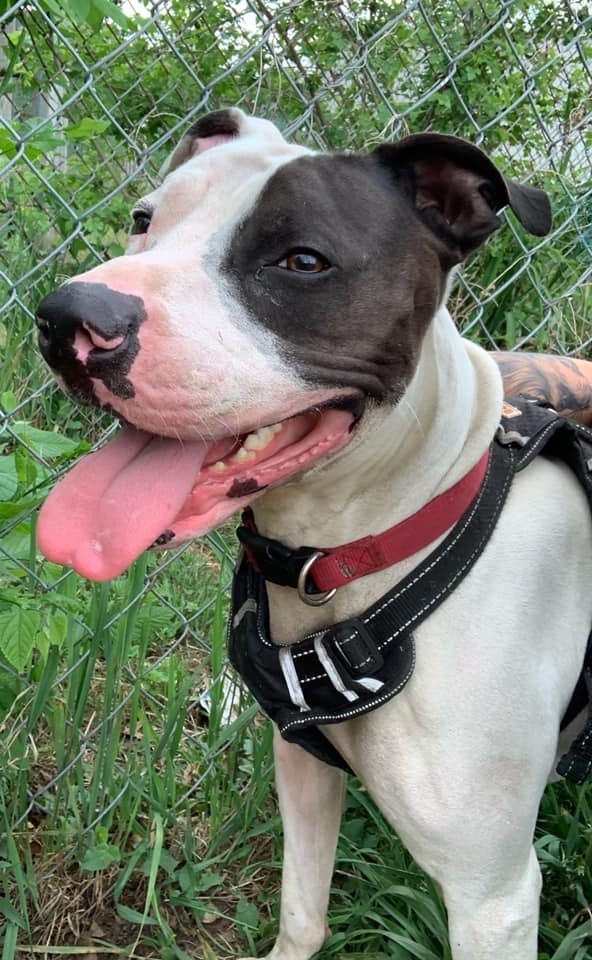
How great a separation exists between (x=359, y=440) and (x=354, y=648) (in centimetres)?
33

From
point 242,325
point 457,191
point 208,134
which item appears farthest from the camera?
point 208,134

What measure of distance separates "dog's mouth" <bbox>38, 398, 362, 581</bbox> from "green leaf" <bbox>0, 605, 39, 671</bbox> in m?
0.46

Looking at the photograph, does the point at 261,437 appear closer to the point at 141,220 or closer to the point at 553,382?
the point at 141,220

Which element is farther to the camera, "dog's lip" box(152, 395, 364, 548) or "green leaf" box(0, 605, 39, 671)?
"green leaf" box(0, 605, 39, 671)

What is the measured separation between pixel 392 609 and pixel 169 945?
1.06 m

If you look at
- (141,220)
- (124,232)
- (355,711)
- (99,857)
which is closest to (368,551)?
(355,711)

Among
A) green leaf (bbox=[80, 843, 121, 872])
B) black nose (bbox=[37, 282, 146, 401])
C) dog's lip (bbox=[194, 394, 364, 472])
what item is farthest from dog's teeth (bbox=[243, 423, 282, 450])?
green leaf (bbox=[80, 843, 121, 872])

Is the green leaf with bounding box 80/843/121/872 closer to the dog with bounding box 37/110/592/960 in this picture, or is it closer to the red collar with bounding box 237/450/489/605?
the dog with bounding box 37/110/592/960

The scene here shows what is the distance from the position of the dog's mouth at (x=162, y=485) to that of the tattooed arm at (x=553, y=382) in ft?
2.81

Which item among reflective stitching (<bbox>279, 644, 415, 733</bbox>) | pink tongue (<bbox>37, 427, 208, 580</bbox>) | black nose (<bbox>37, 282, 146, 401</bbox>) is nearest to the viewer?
black nose (<bbox>37, 282, 146, 401</bbox>)

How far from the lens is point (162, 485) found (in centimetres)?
138

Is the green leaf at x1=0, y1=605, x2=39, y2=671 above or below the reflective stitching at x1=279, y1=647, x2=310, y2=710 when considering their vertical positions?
above

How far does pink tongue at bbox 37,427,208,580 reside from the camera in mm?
1347

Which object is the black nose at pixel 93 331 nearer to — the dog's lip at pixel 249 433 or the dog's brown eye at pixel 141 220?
the dog's lip at pixel 249 433
